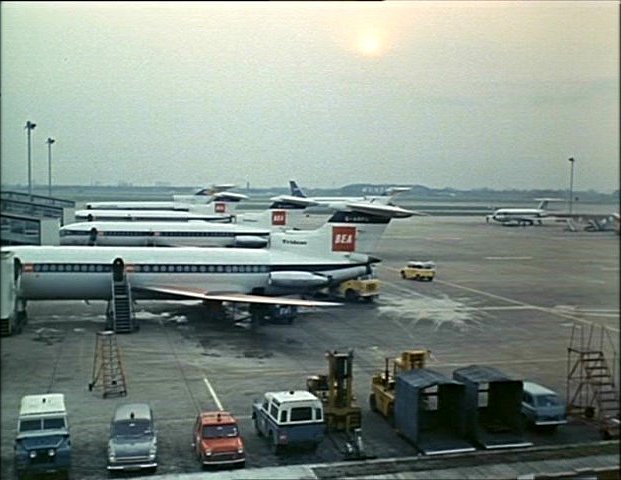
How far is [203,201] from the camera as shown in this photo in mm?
25047

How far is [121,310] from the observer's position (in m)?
10.8

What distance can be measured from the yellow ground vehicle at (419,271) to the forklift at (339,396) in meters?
9.35

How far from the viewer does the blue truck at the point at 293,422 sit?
5730 millimetres

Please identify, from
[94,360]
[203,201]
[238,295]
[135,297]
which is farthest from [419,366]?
[203,201]

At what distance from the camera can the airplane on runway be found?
21766 mm

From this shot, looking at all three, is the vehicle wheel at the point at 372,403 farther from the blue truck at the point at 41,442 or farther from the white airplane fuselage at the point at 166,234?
the white airplane fuselage at the point at 166,234

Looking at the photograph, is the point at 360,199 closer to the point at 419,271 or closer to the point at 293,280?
the point at 293,280

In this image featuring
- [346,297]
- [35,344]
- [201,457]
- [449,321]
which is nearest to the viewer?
[201,457]

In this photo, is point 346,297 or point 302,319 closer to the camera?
point 302,319

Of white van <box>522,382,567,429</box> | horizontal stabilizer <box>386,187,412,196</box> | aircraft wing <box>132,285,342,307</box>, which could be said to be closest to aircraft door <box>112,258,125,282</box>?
aircraft wing <box>132,285,342,307</box>

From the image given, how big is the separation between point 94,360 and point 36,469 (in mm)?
3593

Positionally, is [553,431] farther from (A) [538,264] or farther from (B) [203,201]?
(B) [203,201]

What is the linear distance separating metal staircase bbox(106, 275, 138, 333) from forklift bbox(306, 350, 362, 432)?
443 centimetres

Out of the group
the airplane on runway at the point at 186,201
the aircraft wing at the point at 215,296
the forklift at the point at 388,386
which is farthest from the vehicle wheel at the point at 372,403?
the airplane on runway at the point at 186,201
